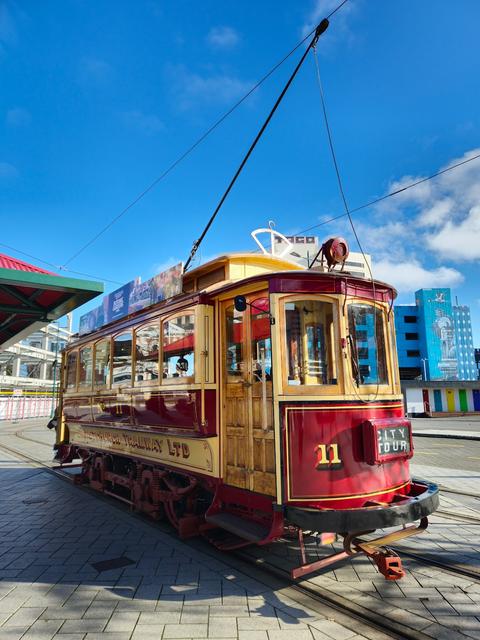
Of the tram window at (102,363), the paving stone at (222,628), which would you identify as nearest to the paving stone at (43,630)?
the paving stone at (222,628)

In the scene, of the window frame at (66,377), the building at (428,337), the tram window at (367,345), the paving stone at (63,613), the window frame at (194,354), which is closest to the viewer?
the paving stone at (63,613)

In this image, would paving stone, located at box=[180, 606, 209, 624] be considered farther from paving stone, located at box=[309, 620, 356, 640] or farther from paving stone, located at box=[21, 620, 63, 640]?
paving stone, located at box=[21, 620, 63, 640]

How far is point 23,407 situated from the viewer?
39000mm

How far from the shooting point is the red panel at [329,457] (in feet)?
13.6

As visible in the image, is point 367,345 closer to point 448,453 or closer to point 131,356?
point 131,356

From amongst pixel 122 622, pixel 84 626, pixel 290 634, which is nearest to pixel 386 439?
pixel 290 634

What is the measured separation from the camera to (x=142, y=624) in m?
3.53

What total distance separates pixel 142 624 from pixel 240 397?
2.28 metres

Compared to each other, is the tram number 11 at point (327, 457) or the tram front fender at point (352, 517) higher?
the tram number 11 at point (327, 457)

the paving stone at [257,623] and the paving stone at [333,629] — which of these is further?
the paving stone at [257,623]

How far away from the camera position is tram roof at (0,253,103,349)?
5855 mm

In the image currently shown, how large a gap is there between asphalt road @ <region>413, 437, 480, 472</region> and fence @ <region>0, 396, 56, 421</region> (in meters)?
27.4

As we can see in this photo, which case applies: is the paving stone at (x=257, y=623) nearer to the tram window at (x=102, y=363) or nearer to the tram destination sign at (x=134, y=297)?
the tram destination sign at (x=134, y=297)

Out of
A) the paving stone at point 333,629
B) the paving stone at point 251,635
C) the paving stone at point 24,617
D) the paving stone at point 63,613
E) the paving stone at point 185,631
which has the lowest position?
the paving stone at point 333,629
